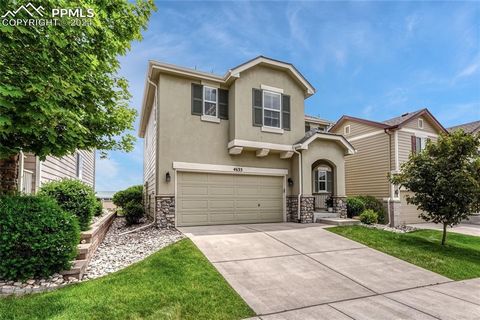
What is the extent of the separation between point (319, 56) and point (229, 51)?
5.46m

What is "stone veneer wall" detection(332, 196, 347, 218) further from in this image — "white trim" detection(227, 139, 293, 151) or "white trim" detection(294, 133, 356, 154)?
"white trim" detection(227, 139, 293, 151)

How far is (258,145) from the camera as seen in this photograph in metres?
12.3

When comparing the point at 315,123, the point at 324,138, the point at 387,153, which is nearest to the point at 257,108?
the point at 324,138

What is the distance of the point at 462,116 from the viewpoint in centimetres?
2383

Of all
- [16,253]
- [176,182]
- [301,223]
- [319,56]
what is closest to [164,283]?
[16,253]

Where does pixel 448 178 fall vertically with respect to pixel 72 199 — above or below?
above

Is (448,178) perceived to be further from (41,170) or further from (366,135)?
(41,170)

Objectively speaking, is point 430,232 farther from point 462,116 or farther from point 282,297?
point 462,116

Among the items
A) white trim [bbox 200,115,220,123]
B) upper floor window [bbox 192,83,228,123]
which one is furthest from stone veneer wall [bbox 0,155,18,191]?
white trim [bbox 200,115,220,123]

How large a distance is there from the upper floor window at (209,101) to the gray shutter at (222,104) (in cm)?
19

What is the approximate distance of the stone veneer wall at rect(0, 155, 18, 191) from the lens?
6961mm

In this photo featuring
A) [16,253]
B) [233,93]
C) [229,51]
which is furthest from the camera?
[229,51]

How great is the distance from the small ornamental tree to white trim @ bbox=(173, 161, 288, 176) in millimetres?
5373

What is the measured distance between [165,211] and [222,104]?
17.0 feet
